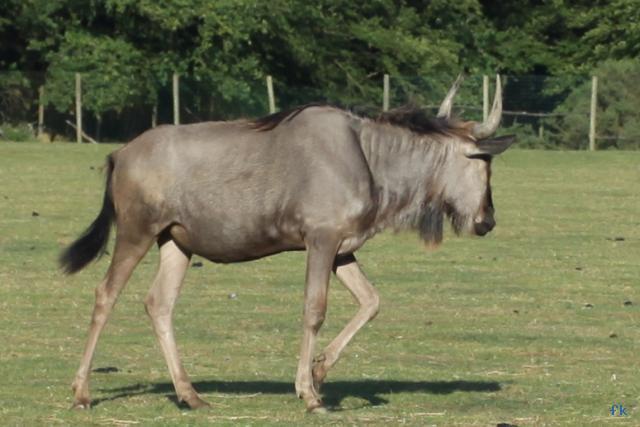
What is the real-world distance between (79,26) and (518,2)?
1660 cm

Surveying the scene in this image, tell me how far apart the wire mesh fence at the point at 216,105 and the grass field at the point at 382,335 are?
23.4 metres

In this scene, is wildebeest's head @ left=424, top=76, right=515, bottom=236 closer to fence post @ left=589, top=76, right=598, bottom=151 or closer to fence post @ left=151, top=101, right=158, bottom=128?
fence post @ left=589, top=76, right=598, bottom=151

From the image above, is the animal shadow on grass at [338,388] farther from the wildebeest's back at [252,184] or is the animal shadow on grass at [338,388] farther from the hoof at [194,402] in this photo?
the wildebeest's back at [252,184]

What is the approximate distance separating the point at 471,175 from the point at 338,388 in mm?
1731

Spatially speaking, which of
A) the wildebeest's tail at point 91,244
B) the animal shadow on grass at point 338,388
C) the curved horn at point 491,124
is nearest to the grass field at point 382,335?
the animal shadow on grass at point 338,388

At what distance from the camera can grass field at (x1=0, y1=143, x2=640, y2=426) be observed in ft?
36.5

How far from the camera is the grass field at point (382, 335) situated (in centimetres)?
1112

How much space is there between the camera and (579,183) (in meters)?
35.8

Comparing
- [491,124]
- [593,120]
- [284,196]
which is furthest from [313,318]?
[593,120]

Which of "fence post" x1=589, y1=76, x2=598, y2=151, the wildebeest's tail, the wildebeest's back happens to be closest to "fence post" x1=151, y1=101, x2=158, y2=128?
"fence post" x1=589, y1=76, x2=598, y2=151

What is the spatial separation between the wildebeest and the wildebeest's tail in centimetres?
2

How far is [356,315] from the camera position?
11547 mm

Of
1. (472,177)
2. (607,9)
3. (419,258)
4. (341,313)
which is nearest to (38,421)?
(472,177)

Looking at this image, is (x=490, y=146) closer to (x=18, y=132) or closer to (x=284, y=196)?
(x=284, y=196)
